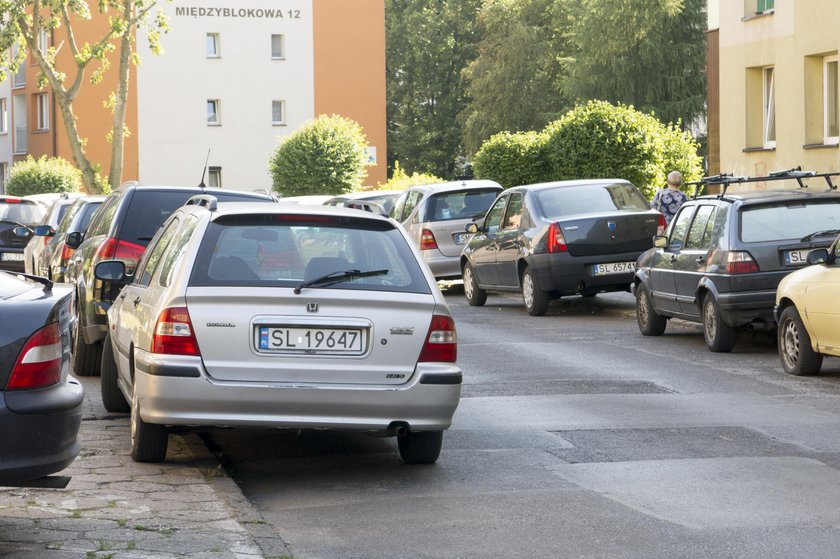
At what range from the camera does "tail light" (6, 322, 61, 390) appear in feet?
19.3

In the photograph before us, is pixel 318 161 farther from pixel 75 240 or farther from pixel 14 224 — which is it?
pixel 75 240

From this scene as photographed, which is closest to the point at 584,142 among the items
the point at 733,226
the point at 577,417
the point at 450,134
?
the point at 733,226

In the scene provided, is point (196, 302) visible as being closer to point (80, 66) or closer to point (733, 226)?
point (733, 226)

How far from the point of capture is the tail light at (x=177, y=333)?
25.5 feet

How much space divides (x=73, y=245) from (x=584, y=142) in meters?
16.3

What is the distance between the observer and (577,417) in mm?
10383

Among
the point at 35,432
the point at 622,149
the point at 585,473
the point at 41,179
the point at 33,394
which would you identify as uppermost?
the point at 41,179

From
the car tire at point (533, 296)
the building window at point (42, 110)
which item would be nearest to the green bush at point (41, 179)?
the building window at point (42, 110)

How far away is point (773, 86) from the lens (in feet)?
97.5

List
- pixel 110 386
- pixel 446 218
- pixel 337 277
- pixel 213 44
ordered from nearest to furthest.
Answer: pixel 337 277, pixel 110 386, pixel 446 218, pixel 213 44

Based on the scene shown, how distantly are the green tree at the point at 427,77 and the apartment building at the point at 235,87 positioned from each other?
413 inches

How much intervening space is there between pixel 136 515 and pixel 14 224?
1990cm

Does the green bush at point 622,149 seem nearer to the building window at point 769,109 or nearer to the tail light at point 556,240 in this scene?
the building window at point 769,109

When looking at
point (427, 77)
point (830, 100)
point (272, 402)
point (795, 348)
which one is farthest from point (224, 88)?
point (272, 402)
